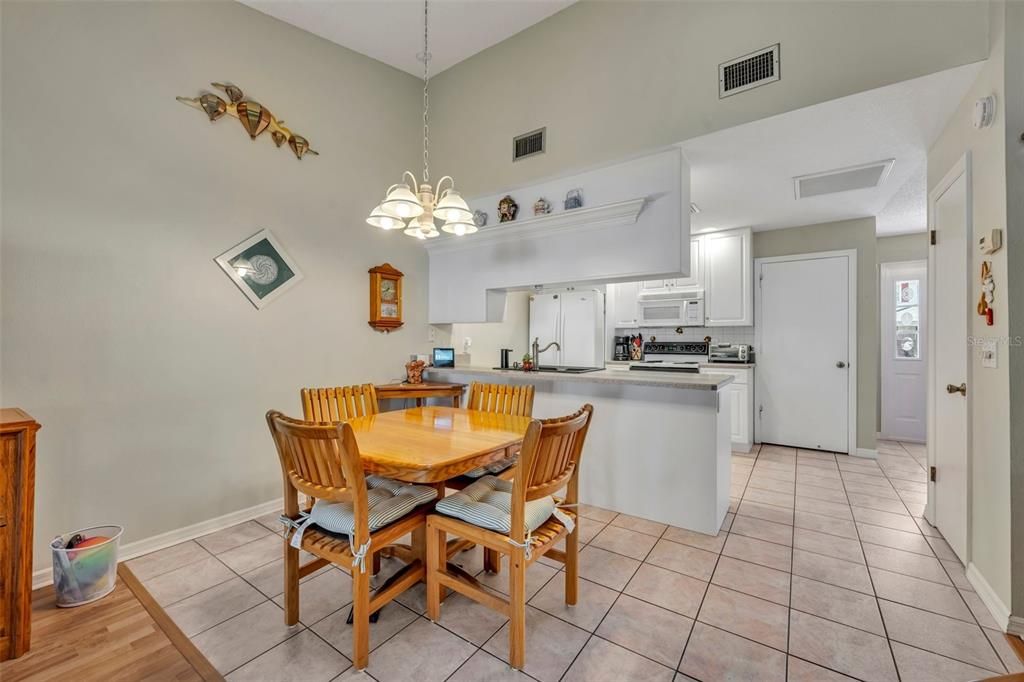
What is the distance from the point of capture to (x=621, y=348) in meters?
5.53

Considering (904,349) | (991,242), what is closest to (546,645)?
(991,242)

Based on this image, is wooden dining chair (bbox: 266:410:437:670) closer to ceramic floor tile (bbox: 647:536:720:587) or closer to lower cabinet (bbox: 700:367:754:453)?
ceramic floor tile (bbox: 647:536:720:587)

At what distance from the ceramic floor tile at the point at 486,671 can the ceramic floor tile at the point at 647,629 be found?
414 millimetres

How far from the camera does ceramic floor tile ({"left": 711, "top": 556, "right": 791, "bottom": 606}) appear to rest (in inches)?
80.4

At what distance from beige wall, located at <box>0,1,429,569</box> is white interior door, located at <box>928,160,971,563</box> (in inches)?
153

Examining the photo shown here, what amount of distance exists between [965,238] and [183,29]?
179 inches

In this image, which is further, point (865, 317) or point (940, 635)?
point (865, 317)

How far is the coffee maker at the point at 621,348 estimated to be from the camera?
550 centimetres

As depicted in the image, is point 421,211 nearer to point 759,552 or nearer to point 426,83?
point 426,83

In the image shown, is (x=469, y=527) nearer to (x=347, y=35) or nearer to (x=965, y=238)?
(x=965, y=238)

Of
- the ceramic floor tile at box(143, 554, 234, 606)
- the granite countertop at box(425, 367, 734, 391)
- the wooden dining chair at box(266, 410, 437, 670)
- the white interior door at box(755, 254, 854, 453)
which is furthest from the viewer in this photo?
the white interior door at box(755, 254, 854, 453)

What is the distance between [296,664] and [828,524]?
3.10 m

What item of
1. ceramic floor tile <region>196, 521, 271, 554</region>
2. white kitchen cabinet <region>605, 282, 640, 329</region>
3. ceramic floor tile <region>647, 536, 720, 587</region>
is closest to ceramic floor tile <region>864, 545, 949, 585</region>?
ceramic floor tile <region>647, 536, 720, 587</region>

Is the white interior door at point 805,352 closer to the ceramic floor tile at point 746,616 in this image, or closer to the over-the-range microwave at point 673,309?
the over-the-range microwave at point 673,309
